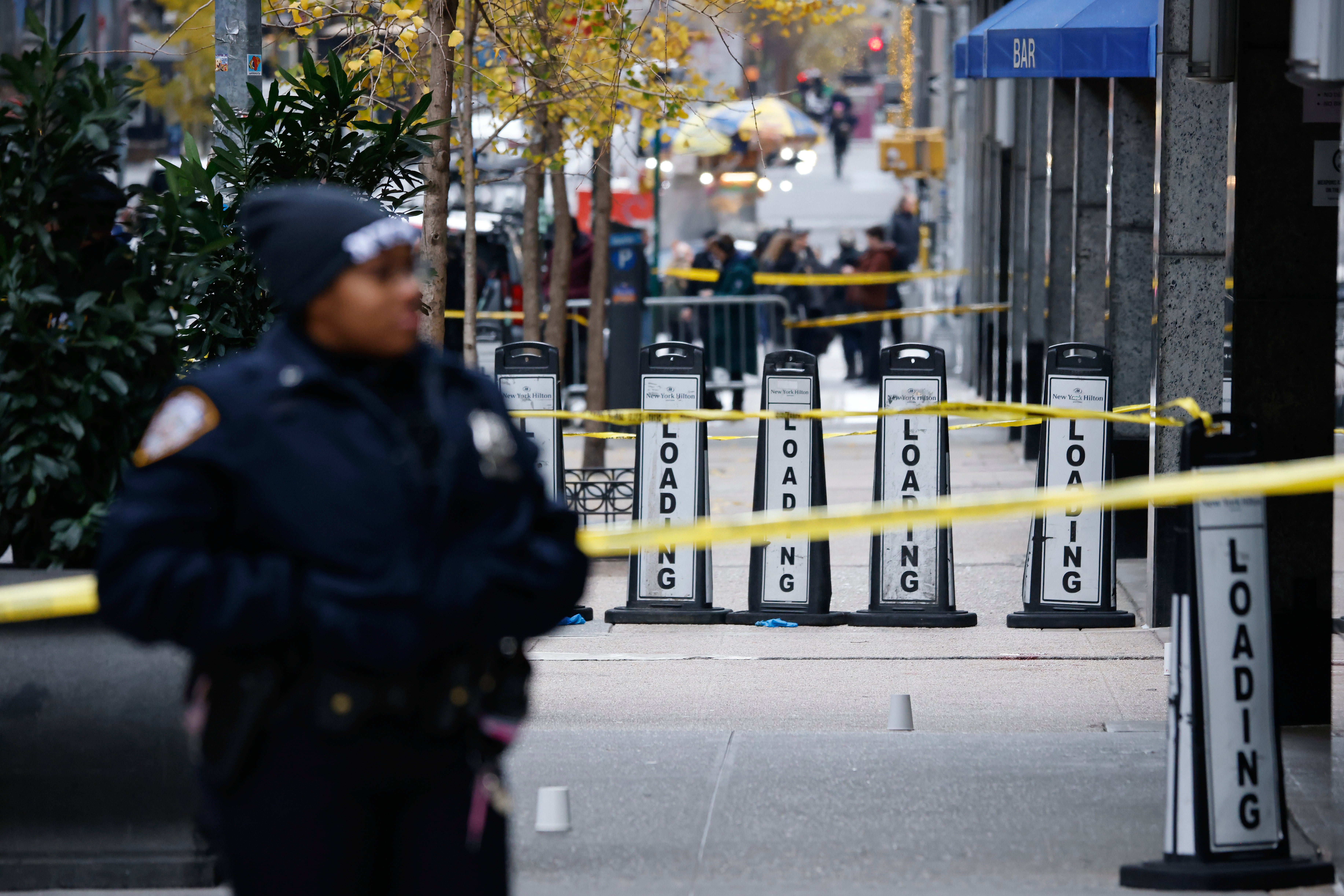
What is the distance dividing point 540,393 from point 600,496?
188 centimetres

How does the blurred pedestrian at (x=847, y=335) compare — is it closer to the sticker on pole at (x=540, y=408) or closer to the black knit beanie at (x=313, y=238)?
the sticker on pole at (x=540, y=408)

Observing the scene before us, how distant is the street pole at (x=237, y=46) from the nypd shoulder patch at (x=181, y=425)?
513 centimetres

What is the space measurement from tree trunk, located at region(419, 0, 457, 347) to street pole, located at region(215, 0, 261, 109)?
1.04 meters

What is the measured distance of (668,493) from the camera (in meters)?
8.95

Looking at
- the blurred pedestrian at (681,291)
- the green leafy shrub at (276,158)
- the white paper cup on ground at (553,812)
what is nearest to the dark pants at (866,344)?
the blurred pedestrian at (681,291)

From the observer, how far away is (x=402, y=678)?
113 inches

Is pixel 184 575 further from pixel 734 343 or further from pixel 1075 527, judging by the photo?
pixel 734 343

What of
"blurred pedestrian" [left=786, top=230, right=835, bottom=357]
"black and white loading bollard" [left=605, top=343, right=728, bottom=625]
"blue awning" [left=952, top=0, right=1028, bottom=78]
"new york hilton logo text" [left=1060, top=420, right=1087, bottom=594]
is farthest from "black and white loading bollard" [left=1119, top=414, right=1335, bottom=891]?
"blurred pedestrian" [left=786, top=230, right=835, bottom=357]

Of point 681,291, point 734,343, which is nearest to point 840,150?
point 681,291

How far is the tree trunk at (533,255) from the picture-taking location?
14.2 m

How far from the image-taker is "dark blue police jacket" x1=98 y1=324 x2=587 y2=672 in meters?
2.83

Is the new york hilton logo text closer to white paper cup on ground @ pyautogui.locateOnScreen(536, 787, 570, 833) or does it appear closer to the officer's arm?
white paper cup on ground @ pyautogui.locateOnScreen(536, 787, 570, 833)

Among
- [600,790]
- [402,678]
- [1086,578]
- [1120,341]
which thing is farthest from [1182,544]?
[1120,341]

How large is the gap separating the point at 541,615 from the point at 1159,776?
3.46 meters
